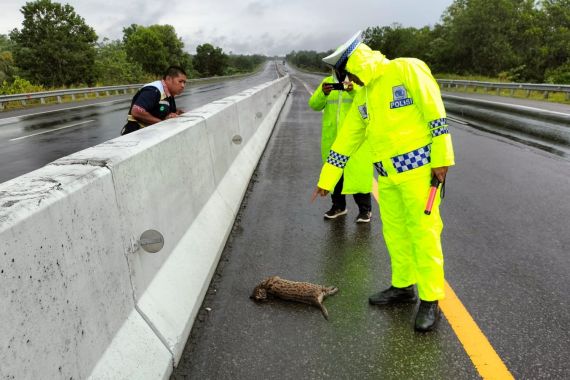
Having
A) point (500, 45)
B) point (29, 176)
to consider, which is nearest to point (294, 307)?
point (29, 176)

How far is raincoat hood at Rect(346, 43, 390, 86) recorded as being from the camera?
295 centimetres

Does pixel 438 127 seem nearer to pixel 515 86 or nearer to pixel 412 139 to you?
pixel 412 139

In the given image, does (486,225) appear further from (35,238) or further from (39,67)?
(39,67)

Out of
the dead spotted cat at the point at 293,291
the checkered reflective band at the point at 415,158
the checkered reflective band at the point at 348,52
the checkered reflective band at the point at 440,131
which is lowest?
the dead spotted cat at the point at 293,291

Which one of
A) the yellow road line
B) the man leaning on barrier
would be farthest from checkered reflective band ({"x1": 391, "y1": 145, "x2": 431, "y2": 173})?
the man leaning on barrier

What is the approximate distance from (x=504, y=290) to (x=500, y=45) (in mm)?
55422

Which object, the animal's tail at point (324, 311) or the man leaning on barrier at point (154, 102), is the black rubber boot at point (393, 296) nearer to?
the animal's tail at point (324, 311)

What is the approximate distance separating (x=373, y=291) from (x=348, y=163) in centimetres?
178

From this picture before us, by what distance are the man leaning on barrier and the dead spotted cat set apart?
241cm

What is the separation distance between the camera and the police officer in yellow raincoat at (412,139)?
2840 mm

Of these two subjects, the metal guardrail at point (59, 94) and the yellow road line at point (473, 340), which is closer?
the yellow road line at point (473, 340)

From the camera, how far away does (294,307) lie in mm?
3188

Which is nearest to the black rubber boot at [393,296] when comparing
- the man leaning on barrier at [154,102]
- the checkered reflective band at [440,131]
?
the checkered reflective band at [440,131]

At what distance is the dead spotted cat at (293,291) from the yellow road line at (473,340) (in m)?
0.87
